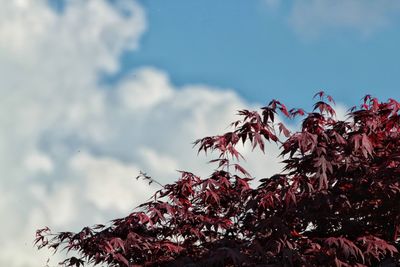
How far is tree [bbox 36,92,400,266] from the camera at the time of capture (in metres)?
4.80

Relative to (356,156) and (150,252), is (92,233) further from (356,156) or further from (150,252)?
(356,156)

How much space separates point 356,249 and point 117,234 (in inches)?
95.5

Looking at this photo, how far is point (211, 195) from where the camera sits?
574 cm

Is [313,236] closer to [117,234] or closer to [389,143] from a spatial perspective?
[389,143]

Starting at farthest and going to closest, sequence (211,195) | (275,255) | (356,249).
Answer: (211,195) → (275,255) → (356,249)

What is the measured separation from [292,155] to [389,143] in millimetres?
1022

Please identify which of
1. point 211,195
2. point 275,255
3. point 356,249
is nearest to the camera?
point 356,249

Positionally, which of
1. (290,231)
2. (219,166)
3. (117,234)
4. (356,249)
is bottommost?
(356,249)

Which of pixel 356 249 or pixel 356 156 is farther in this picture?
pixel 356 156

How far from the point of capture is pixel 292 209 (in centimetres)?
494

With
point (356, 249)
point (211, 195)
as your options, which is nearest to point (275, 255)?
point (356, 249)

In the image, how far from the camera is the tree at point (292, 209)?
4805mm

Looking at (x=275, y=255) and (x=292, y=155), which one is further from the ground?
(x=292, y=155)

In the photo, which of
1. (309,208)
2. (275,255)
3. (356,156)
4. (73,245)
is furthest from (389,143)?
(73,245)
